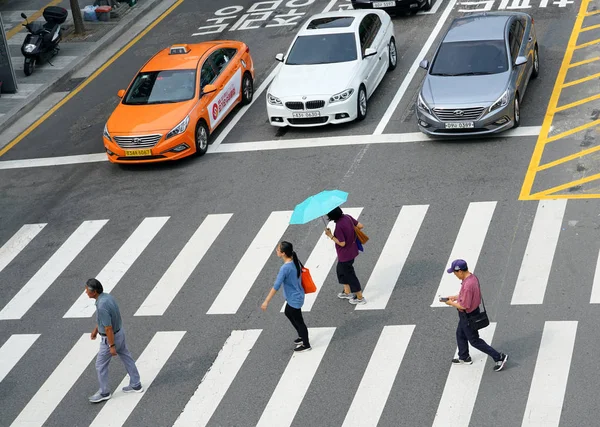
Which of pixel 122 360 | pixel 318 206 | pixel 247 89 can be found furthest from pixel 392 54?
pixel 122 360

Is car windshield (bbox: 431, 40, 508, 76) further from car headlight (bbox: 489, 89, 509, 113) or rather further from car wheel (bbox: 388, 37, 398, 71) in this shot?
car wheel (bbox: 388, 37, 398, 71)

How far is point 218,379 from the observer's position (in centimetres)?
1327

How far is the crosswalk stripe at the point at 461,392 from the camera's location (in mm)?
11773

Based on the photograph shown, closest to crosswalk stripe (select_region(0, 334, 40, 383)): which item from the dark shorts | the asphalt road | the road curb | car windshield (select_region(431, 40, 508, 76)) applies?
the asphalt road

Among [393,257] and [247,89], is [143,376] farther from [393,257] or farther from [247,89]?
[247,89]

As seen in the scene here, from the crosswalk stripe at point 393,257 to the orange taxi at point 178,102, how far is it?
532 cm

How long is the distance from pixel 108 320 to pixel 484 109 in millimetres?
9038

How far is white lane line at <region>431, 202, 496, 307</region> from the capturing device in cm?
1457

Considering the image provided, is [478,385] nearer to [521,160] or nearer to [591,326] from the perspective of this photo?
[591,326]

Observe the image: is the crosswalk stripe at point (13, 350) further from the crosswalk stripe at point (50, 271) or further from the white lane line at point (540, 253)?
the white lane line at point (540, 253)

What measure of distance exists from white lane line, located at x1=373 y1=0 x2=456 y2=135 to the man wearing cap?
27.1ft

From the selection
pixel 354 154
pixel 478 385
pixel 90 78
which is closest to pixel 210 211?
pixel 354 154

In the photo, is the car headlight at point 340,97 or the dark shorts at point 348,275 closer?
the dark shorts at point 348,275

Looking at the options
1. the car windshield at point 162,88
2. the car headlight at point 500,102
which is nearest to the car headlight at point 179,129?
the car windshield at point 162,88
